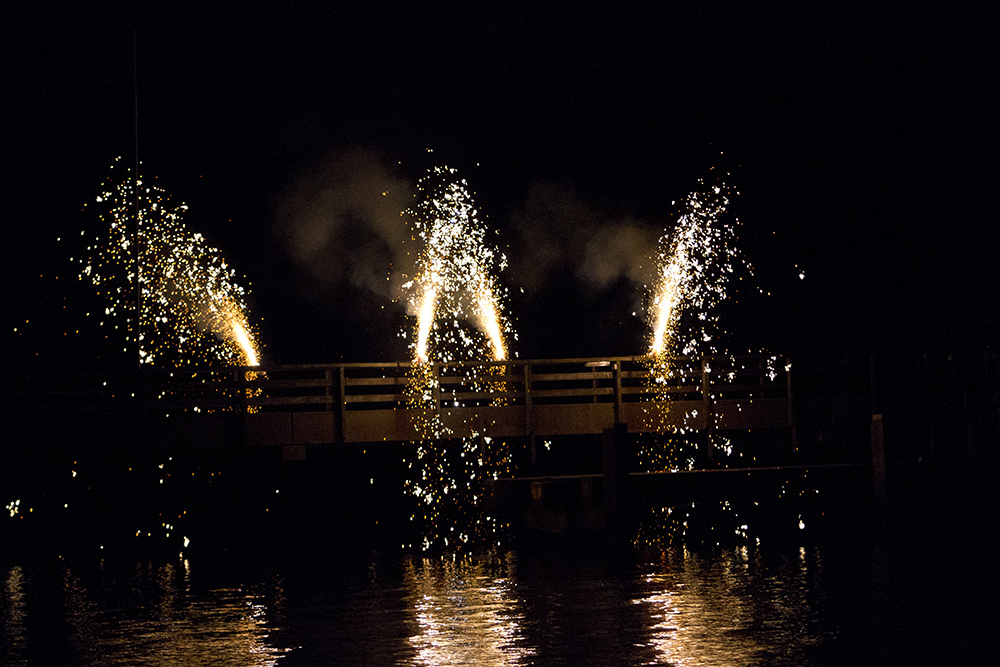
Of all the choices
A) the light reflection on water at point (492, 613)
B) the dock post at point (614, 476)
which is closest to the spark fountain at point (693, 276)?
the dock post at point (614, 476)

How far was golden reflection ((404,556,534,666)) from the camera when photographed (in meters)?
11.0

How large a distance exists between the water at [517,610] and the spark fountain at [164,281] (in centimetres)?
1120

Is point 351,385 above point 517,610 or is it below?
above

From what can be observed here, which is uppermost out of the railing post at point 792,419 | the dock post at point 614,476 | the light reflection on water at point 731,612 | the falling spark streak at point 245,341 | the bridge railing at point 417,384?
the falling spark streak at point 245,341

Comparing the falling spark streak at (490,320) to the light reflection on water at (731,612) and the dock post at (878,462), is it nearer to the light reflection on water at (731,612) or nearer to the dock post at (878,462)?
the dock post at (878,462)

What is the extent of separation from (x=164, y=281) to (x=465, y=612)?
63.3 ft

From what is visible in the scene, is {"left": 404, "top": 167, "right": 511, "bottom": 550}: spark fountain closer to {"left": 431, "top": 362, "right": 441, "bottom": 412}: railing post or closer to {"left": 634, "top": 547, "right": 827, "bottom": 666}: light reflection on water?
{"left": 431, "top": 362, "right": 441, "bottom": 412}: railing post

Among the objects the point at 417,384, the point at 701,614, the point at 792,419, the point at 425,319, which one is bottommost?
the point at 701,614

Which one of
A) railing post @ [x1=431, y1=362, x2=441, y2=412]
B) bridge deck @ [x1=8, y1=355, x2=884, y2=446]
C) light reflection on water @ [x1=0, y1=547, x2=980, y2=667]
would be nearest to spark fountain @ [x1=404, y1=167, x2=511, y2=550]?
bridge deck @ [x1=8, y1=355, x2=884, y2=446]

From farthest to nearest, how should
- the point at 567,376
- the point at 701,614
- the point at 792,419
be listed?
the point at 792,419 → the point at 567,376 → the point at 701,614

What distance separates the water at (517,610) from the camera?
36.4ft

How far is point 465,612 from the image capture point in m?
13.0

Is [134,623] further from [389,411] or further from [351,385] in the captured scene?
[351,385]

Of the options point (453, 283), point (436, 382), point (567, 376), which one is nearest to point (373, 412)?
point (436, 382)
